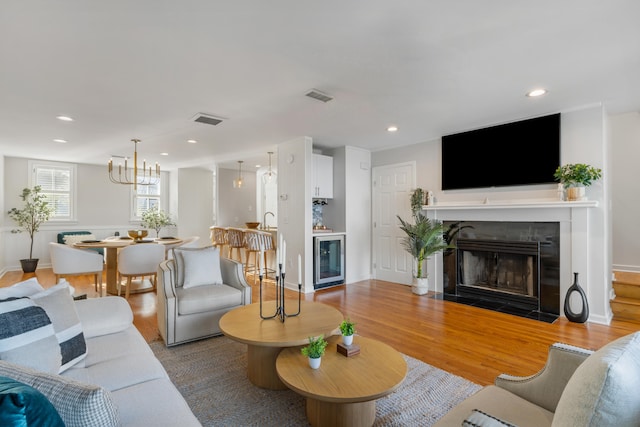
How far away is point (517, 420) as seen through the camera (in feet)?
4.08

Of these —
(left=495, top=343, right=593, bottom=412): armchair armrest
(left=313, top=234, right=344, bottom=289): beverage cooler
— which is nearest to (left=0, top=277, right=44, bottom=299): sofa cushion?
(left=495, top=343, right=593, bottom=412): armchair armrest

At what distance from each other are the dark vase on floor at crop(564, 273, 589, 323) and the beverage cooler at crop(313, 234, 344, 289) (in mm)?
3133

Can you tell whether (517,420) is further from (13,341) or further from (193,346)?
(193,346)

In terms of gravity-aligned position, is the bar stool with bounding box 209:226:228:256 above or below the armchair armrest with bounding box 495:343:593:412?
above

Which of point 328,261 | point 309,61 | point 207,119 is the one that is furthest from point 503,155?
point 207,119

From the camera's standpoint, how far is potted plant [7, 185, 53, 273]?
21.2 ft

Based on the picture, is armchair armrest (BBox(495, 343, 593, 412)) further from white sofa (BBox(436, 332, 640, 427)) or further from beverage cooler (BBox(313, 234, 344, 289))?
beverage cooler (BBox(313, 234, 344, 289))

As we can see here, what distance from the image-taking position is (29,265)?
640cm

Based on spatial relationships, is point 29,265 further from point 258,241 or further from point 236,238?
point 258,241

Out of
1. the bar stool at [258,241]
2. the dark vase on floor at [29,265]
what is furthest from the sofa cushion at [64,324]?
the dark vase on floor at [29,265]

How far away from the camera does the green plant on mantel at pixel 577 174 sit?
11.4ft

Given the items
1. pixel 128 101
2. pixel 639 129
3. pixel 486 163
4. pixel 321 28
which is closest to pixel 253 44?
pixel 321 28

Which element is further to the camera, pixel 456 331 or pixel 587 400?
pixel 456 331

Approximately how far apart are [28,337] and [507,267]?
5.00 metres
